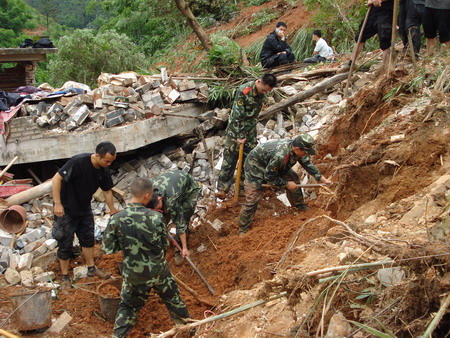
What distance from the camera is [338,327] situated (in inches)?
129

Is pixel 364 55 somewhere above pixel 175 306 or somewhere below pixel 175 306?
above

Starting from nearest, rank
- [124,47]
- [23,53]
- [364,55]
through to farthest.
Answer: [364,55]
[23,53]
[124,47]

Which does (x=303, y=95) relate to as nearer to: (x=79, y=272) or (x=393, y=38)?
(x=393, y=38)

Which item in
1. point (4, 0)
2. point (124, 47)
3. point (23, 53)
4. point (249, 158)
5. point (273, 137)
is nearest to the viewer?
point (249, 158)

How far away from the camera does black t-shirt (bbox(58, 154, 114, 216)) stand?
19.0ft

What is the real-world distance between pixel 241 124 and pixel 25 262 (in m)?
3.67

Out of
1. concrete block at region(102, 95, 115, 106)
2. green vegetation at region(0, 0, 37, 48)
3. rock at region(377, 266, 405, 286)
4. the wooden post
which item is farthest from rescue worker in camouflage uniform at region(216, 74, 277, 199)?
green vegetation at region(0, 0, 37, 48)

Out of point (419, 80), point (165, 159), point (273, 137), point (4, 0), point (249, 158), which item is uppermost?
point (419, 80)

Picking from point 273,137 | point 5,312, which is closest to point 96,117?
point 273,137

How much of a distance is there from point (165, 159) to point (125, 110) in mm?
1183

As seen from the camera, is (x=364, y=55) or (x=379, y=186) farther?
(x=364, y=55)

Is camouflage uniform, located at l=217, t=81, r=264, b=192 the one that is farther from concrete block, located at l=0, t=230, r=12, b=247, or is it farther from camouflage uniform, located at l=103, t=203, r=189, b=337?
concrete block, located at l=0, t=230, r=12, b=247

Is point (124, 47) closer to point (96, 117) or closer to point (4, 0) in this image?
point (96, 117)

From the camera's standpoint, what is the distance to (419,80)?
702 centimetres
